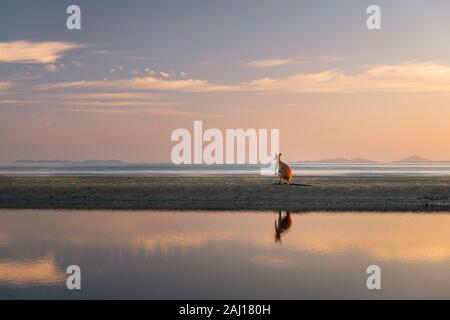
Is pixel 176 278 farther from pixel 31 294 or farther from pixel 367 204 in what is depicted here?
pixel 367 204

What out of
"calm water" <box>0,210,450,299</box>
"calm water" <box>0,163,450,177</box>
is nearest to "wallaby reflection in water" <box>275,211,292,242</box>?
"calm water" <box>0,210,450,299</box>

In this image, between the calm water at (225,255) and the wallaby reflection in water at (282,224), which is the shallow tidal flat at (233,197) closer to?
the wallaby reflection in water at (282,224)

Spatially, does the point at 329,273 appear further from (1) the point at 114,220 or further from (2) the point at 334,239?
(1) the point at 114,220

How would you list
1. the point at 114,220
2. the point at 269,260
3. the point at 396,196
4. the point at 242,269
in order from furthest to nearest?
1. the point at 396,196
2. the point at 114,220
3. the point at 269,260
4. the point at 242,269

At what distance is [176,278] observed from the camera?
1616 centimetres

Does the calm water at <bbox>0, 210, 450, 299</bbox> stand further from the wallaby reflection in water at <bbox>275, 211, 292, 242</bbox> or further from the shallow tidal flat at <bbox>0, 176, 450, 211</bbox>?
the shallow tidal flat at <bbox>0, 176, 450, 211</bbox>

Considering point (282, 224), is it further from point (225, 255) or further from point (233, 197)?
point (233, 197)

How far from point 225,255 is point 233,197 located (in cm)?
2056

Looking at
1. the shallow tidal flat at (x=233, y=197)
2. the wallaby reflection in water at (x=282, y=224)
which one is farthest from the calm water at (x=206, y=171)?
the wallaby reflection in water at (x=282, y=224)

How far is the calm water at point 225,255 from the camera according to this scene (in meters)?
14.9
